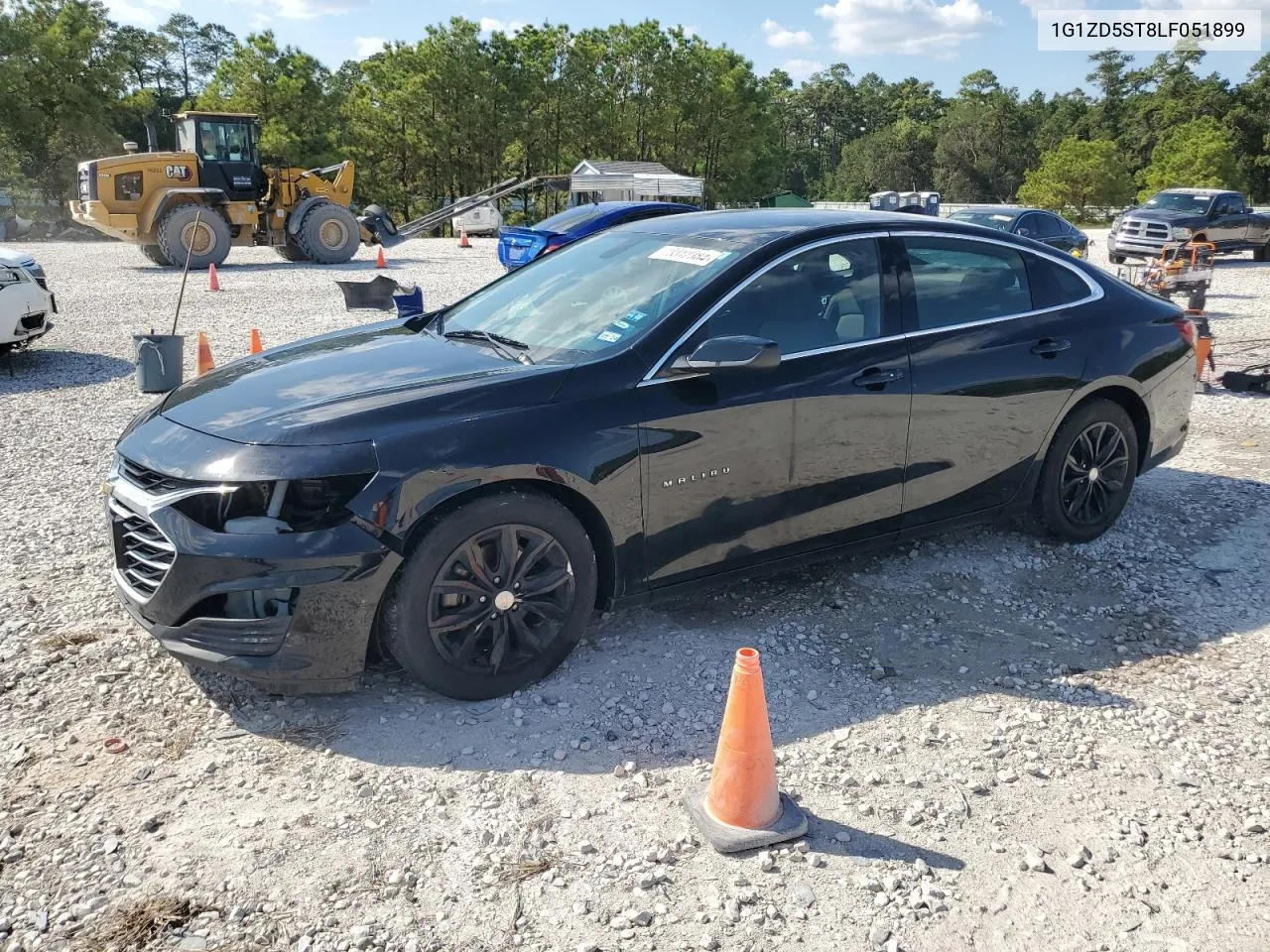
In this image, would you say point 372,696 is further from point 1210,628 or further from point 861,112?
point 861,112

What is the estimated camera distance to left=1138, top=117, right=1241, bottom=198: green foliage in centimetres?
5112

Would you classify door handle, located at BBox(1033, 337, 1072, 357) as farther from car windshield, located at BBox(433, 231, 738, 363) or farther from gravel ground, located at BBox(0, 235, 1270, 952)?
car windshield, located at BBox(433, 231, 738, 363)

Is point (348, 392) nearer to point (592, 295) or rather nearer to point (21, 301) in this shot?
point (592, 295)

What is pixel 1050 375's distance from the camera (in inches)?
189

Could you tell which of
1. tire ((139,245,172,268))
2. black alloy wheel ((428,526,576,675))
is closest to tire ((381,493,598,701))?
black alloy wheel ((428,526,576,675))

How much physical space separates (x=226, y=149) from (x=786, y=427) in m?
19.5

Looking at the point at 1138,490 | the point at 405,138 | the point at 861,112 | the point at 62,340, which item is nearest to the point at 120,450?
the point at 1138,490

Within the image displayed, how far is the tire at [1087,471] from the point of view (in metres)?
5.00

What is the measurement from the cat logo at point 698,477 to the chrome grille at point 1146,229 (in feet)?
67.7

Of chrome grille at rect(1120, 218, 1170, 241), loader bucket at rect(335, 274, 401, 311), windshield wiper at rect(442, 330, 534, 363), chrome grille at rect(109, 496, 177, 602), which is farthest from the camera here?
chrome grille at rect(1120, 218, 1170, 241)

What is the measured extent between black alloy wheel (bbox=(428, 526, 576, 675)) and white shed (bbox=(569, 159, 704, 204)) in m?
35.1

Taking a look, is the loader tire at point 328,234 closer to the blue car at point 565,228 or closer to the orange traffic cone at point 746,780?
the blue car at point 565,228

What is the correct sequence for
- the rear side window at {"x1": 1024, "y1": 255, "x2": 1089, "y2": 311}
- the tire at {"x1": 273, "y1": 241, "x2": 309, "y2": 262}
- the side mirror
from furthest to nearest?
1. the tire at {"x1": 273, "y1": 241, "x2": 309, "y2": 262}
2. the rear side window at {"x1": 1024, "y1": 255, "x2": 1089, "y2": 311}
3. the side mirror

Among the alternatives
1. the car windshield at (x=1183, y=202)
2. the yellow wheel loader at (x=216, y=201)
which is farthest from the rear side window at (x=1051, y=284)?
the car windshield at (x=1183, y=202)
